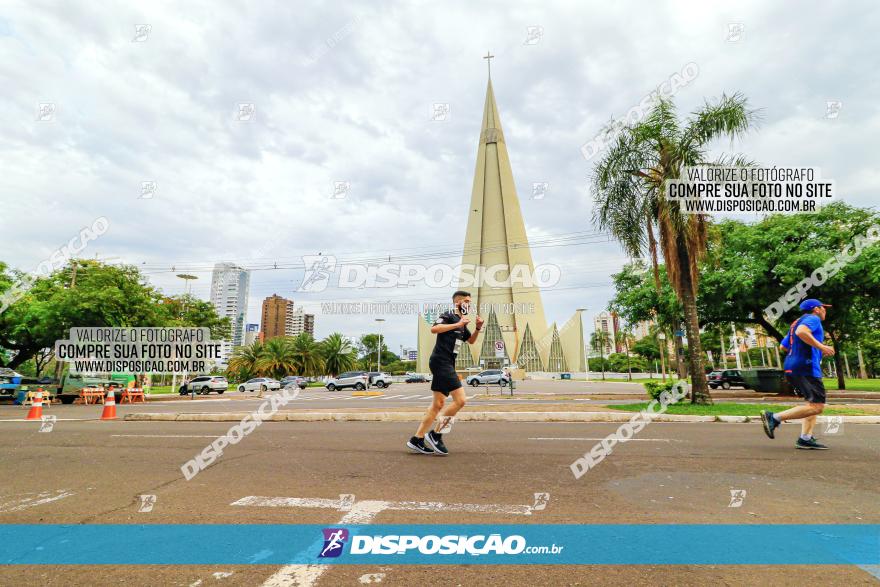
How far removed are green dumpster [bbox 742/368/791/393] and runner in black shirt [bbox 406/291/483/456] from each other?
22.5m

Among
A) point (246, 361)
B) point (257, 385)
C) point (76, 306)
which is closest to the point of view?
point (76, 306)

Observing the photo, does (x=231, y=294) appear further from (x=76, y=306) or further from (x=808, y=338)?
(x=808, y=338)

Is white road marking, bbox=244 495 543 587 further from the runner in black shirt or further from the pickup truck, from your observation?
the pickup truck

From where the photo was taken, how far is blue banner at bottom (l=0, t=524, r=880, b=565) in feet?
8.45

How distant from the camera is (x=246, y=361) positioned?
54656 millimetres

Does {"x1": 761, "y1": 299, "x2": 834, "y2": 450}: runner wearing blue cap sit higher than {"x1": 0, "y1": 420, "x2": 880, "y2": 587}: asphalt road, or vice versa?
{"x1": 761, "y1": 299, "x2": 834, "y2": 450}: runner wearing blue cap

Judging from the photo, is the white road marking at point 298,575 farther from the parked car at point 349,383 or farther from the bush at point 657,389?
the parked car at point 349,383

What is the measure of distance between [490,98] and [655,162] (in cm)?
9097

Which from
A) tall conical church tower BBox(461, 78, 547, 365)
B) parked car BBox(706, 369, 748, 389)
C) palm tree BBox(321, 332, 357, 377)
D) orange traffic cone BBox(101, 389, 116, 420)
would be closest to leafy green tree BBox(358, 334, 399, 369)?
tall conical church tower BBox(461, 78, 547, 365)

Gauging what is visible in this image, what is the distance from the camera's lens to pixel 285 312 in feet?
332

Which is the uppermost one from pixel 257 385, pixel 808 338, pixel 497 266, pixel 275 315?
pixel 497 266

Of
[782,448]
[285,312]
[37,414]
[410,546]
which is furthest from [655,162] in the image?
[285,312]

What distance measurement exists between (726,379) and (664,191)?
24325 mm

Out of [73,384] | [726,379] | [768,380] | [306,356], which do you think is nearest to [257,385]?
[306,356]
